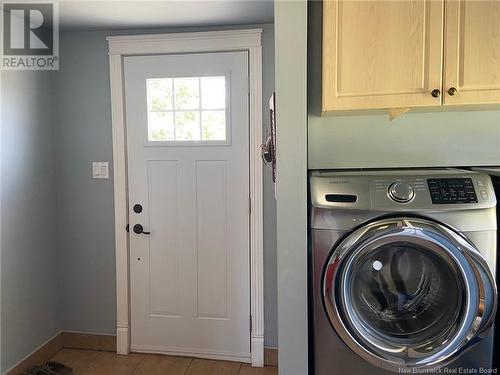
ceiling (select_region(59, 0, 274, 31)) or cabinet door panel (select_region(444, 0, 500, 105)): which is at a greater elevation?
ceiling (select_region(59, 0, 274, 31))

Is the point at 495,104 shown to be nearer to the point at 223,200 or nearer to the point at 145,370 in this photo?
the point at 223,200

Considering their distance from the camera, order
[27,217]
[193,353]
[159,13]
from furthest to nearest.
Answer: [193,353]
[27,217]
[159,13]

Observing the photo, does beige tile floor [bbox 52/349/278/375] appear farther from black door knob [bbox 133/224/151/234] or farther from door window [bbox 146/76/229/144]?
door window [bbox 146/76/229/144]

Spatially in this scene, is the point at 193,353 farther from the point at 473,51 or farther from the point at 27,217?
the point at 473,51

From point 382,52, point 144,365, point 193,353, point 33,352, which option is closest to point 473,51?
point 382,52

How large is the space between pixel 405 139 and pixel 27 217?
2272 millimetres

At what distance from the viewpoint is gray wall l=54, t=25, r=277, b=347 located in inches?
106

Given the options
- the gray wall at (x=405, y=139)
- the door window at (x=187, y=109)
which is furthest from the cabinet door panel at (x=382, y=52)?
the door window at (x=187, y=109)

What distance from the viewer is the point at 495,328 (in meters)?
1.51

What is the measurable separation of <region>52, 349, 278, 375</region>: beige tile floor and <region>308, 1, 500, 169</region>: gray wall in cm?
157

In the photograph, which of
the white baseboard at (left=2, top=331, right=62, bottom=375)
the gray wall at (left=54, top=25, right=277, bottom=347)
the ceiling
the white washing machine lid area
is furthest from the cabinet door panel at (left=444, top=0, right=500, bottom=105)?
the white baseboard at (left=2, top=331, right=62, bottom=375)

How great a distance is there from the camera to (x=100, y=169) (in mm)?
2760

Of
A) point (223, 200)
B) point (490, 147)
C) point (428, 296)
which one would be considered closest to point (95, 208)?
point (223, 200)

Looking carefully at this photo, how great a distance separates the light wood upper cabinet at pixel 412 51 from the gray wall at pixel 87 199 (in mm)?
1245
